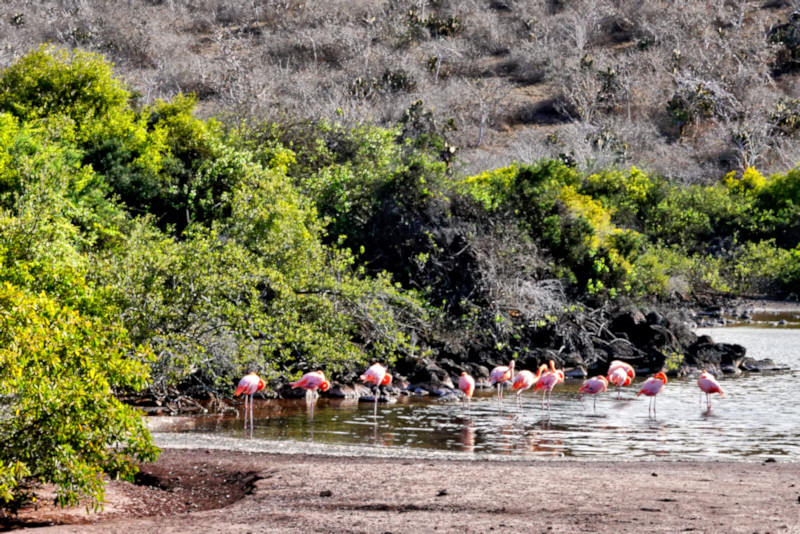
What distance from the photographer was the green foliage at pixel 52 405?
26.9ft

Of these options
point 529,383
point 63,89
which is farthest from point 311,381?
point 63,89

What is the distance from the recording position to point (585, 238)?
86.7 ft

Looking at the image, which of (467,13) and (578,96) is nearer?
(578,96)

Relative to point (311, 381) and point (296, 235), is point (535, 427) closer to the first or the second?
point (311, 381)

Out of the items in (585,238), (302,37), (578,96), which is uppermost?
(302,37)

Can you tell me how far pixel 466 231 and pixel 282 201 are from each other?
5.54 metres

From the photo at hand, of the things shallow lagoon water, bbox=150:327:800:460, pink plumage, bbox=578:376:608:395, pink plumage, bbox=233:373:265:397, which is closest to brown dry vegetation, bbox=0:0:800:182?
shallow lagoon water, bbox=150:327:800:460

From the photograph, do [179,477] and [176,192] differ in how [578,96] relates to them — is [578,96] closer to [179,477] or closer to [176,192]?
[176,192]

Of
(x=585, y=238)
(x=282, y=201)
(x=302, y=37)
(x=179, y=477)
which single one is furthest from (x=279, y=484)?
(x=302, y=37)

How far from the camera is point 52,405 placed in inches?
324

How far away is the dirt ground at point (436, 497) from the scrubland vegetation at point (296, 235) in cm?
84

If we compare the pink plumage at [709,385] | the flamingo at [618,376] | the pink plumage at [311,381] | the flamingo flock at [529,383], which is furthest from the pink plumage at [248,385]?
the pink plumage at [709,385]

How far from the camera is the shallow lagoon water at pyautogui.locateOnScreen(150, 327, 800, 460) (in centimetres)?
1411

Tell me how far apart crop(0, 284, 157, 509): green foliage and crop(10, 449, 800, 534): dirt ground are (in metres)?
0.63
